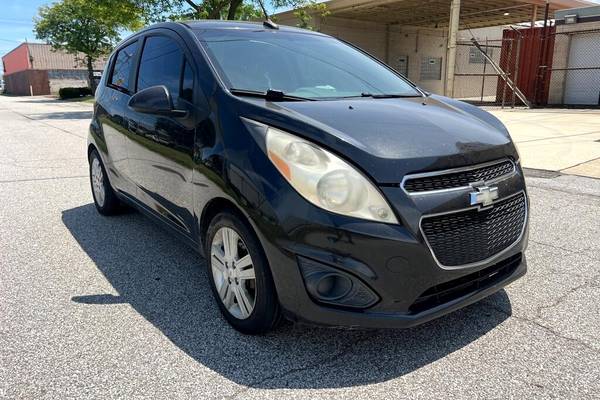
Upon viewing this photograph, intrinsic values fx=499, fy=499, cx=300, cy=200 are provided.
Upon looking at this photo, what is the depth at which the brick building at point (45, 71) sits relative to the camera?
5972 cm

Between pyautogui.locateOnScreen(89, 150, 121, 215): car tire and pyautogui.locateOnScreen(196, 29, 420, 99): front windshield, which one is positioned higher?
pyautogui.locateOnScreen(196, 29, 420, 99): front windshield

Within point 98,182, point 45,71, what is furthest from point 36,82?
point 98,182

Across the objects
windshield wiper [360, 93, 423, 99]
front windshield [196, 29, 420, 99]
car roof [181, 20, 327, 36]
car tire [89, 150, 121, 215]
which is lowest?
car tire [89, 150, 121, 215]

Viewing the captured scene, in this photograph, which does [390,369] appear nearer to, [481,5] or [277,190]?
[277,190]

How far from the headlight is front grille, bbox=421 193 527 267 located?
250mm

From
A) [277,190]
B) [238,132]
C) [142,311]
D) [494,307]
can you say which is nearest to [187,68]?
[238,132]

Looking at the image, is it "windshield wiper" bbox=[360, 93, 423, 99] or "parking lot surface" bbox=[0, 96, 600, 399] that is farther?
"windshield wiper" bbox=[360, 93, 423, 99]

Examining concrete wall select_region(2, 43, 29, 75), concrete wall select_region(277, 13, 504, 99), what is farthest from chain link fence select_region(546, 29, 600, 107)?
concrete wall select_region(2, 43, 29, 75)

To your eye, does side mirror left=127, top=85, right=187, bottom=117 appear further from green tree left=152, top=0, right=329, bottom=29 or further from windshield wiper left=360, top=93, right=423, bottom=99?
green tree left=152, top=0, right=329, bottom=29

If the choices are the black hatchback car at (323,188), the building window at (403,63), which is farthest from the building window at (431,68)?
the black hatchback car at (323,188)

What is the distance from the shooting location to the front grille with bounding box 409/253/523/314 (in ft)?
7.93

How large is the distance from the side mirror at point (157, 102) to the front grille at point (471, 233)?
5.54 feet

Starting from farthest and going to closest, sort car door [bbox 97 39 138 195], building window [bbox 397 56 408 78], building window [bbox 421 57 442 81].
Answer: building window [bbox 421 57 442 81] → building window [bbox 397 56 408 78] → car door [bbox 97 39 138 195]

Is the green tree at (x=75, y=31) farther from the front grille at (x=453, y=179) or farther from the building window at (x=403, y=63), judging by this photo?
the front grille at (x=453, y=179)
